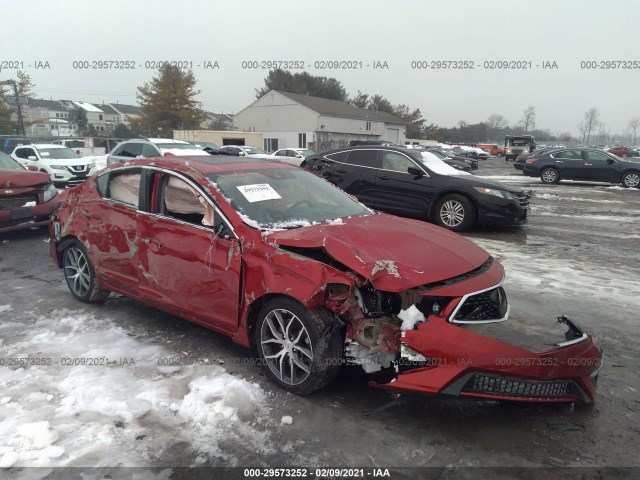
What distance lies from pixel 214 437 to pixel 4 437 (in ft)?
4.08

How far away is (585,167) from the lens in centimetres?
1938

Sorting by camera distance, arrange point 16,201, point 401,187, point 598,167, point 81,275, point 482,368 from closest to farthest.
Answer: point 482,368 < point 81,275 < point 16,201 < point 401,187 < point 598,167

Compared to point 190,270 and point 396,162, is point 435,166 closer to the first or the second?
point 396,162

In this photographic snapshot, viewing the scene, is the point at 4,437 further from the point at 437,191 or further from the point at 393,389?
the point at 437,191

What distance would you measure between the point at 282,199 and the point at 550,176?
1965 centimetres


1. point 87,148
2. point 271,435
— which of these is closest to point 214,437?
point 271,435

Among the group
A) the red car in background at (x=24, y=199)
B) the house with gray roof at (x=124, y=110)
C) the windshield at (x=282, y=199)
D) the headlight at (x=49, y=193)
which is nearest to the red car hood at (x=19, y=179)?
the red car in background at (x=24, y=199)

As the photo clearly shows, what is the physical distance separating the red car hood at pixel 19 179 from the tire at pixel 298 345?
634 centimetres

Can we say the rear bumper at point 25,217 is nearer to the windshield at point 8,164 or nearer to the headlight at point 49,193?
the headlight at point 49,193

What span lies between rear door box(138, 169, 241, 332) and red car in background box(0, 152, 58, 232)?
14.2ft

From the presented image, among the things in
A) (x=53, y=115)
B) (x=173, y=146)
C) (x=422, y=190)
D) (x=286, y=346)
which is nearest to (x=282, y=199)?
(x=286, y=346)

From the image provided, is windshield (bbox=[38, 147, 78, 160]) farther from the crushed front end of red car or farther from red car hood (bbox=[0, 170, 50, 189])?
the crushed front end of red car

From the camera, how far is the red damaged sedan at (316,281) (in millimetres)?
2762

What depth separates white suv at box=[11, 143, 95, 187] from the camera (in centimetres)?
1605
